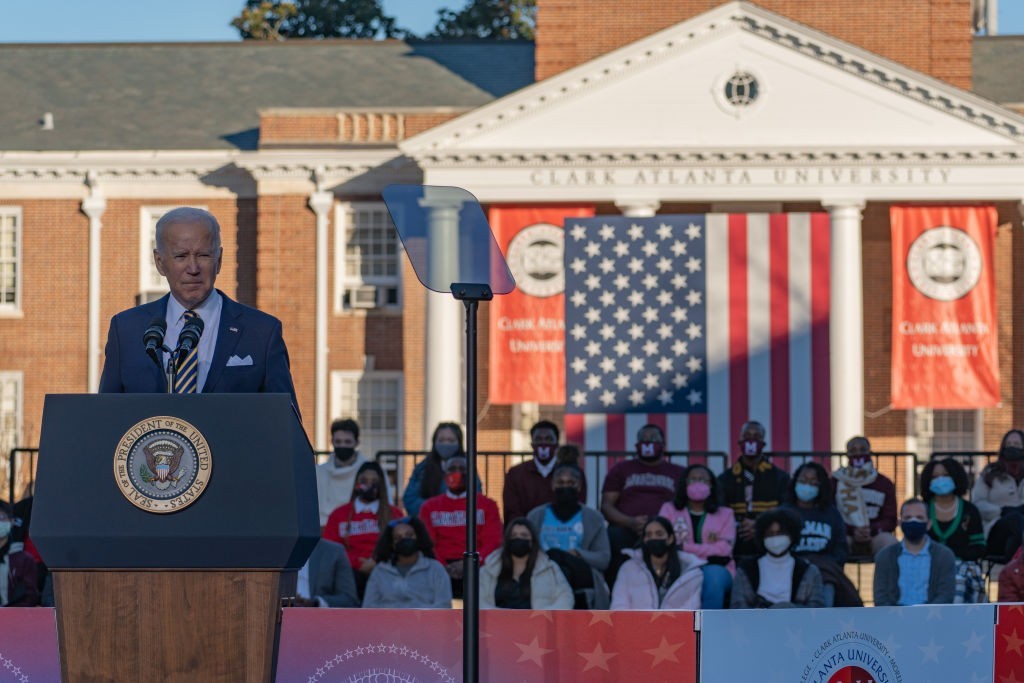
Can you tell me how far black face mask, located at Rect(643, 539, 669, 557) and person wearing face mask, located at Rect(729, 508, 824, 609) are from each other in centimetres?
53

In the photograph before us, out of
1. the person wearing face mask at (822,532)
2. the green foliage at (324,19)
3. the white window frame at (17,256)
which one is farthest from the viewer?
the green foliage at (324,19)

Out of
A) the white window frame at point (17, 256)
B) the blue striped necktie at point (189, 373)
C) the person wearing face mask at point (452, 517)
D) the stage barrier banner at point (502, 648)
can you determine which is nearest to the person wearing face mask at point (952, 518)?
the person wearing face mask at point (452, 517)

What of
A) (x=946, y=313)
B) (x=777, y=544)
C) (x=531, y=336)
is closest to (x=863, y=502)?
(x=777, y=544)

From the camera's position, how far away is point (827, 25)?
34.6 metres

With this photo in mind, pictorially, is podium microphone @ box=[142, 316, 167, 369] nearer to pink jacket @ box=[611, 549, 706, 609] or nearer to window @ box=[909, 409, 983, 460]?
pink jacket @ box=[611, 549, 706, 609]

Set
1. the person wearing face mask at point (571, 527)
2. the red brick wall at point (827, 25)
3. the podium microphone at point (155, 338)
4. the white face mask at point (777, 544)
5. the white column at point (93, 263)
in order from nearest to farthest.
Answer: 1. the podium microphone at point (155, 338)
2. the white face mask at point (777, 544)
3. the person wearing face mask at point (571, 527)
4. the white column at point (93, 263)
5. the red brick wall at point (827, 25)

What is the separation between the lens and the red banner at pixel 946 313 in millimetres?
28938

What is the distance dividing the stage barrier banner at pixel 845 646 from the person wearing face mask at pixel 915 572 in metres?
4.36

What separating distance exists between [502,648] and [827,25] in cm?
2917

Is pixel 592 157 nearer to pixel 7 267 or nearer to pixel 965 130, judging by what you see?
pixel 965 130

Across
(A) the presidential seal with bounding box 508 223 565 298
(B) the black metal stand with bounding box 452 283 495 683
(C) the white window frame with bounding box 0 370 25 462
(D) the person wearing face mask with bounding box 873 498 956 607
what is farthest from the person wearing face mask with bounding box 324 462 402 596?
(C) the white window frame with bounding box 0 370 25 462

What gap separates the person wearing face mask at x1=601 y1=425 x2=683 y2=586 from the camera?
1437cm

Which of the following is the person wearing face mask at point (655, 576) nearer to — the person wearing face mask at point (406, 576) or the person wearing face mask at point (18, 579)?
the person wearing face mask at point (406, 576)

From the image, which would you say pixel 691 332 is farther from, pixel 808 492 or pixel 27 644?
pixel 27 644
